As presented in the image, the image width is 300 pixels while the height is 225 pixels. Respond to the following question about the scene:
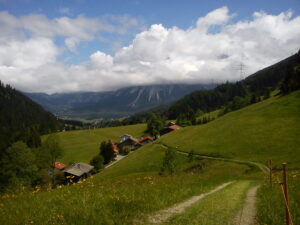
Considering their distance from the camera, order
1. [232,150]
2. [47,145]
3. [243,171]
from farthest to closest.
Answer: [47,145] < [232,150] < [243,171]

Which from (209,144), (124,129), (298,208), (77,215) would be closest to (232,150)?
(209,144)

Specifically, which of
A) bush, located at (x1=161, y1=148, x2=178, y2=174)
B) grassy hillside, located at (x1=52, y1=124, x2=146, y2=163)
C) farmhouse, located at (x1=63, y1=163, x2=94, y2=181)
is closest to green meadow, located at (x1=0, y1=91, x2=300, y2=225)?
grassy hillside, located at (x1=52, y1=124, x2=146, y2=163)

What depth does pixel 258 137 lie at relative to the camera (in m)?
59.4

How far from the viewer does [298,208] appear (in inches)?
337

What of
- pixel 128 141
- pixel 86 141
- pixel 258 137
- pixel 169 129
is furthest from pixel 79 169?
pixel 128 141

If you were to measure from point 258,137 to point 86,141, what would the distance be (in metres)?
110

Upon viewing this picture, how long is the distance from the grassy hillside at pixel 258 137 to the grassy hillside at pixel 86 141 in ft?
179

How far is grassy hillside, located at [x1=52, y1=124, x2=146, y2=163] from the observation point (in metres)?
116

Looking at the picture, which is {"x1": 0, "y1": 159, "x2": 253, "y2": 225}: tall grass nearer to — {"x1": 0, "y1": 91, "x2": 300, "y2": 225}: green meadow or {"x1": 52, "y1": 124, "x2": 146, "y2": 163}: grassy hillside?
{"x1": 0, "y1": 91, "x2": 300, "y2": 225}: green meadow

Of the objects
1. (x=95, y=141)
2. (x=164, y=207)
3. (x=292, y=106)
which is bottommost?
(x=95, y=141)

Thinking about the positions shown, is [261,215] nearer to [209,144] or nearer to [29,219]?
[29,219]

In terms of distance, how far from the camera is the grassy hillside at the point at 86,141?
380 feet

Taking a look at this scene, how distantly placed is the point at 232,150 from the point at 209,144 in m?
8.41

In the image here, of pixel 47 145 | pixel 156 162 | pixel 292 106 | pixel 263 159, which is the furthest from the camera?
pixel 47 145
